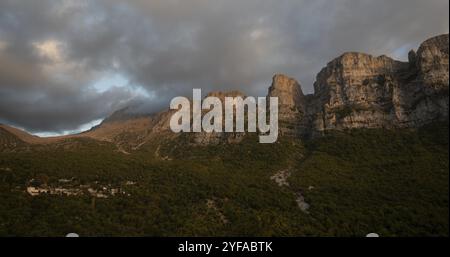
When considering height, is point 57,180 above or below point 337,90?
below

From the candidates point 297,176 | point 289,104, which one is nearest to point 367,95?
point 289,104

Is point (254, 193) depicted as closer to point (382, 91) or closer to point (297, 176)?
point (297, 176)

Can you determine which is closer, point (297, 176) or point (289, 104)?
point (297, 176)

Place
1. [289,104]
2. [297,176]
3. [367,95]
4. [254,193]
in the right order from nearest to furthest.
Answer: [254,193], [297,176], [367,95], [289,104]

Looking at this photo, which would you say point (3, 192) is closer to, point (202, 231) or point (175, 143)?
point (202, 231)

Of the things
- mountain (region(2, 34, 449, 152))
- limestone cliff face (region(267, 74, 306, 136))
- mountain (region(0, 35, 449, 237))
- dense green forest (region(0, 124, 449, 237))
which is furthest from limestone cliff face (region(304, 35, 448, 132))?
dense green forest (region(0, 124, 449, 237))

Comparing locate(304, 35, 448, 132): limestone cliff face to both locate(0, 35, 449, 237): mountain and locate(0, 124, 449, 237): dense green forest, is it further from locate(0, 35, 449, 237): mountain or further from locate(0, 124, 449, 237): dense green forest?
locate(0, 124, 449, 237): dense green forest
